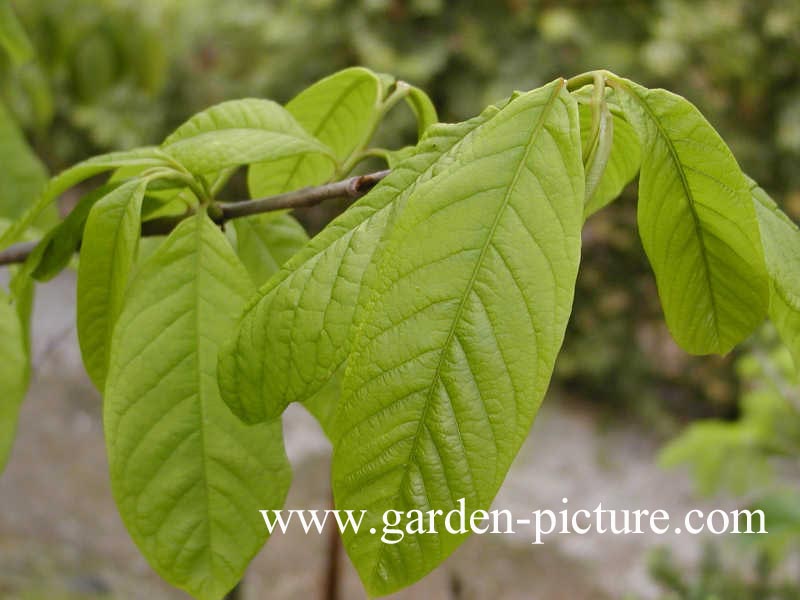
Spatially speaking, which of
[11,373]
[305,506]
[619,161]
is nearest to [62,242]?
[11,373]

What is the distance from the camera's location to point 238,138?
0.37m

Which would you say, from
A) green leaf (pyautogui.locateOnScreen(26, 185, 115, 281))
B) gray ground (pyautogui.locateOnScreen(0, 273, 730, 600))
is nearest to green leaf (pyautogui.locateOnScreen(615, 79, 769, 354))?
green leaf (pyautogui.locateOnScreen(26, 185, 115, 281))

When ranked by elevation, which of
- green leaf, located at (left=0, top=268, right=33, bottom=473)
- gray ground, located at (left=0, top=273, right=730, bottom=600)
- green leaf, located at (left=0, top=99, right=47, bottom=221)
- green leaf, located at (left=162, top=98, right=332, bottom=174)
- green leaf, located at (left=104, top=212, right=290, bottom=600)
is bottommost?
gray ground, located at (left=0, top=273, right=730, bottom=600)

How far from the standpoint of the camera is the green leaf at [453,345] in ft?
0.84

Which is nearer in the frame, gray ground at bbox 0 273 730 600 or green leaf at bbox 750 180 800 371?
green leaf at bbox 750 180 800 371

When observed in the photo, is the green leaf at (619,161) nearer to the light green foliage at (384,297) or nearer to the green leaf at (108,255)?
the light green foliage at (384,297)

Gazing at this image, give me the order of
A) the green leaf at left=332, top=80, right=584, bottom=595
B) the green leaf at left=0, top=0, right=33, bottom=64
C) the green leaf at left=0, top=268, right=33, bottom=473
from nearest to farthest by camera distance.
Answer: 1. the green leaf at left=332, top=80, right=584, bottom=595
2. the green leaf at left=0, top=268, right=33, bottom=473
3. the green leaf at left=0, top=0, right=33, bottom=64

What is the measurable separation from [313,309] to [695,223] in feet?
0.48

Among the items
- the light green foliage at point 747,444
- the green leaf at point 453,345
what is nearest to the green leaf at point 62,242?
the green leaf at point 453,345

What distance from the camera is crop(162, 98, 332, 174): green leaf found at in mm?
364

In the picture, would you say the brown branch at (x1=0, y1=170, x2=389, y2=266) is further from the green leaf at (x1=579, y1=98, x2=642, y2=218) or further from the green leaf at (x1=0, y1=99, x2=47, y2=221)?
the green leaf at (x1=0, y1=99, x2=47, y2=221)

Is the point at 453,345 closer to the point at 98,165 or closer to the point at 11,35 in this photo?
the point at 98,165

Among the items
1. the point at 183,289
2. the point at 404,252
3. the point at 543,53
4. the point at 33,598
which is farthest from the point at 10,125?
the point at 543,53

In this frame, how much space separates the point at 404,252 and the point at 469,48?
11.3ft
